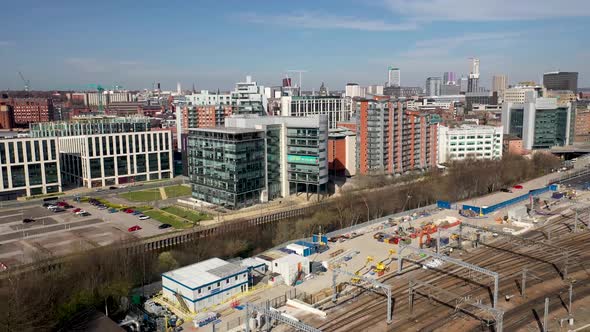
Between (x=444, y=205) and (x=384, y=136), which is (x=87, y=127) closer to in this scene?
(x=384, y=136)

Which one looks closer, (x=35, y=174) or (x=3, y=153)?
(x=3, y=153)

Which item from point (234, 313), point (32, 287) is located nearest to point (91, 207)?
point (32, 287)

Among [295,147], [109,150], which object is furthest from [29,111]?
[295,147]

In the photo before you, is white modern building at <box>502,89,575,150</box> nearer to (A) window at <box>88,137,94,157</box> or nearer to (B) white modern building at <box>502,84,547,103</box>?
(B) white modern building at <box>502,84,547,103</box>

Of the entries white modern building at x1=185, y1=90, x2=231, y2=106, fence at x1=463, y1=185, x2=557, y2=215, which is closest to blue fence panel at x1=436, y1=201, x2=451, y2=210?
fence at x1=463, y1=185, x2=557, y2=215

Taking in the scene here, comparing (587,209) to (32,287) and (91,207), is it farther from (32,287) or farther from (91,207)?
(91,207)

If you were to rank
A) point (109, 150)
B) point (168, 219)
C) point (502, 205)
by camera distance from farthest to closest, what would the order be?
1. point (109, 150)
2. point (502, 205)
3. point (168, 219)

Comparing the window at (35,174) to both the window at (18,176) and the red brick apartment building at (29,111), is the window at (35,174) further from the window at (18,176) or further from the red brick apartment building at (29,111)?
the red brick apartment building at (29,111)
